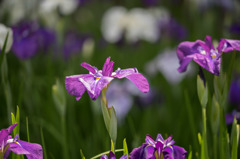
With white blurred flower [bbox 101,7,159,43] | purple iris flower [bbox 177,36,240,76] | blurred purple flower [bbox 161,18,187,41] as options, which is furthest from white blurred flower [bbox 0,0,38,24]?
purple iris flower [bbox 177,36,240,76]

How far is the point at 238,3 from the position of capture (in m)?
2.73

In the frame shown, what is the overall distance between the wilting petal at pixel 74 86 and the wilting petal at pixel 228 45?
32cm

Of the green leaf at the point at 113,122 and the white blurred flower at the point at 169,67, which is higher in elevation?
the green leaf at the point at 113,122

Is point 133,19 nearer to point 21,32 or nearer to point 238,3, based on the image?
point 238,3

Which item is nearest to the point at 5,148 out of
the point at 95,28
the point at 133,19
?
the point at 133,19

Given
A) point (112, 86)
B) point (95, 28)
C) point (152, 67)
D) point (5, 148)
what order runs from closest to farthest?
1. point (5, 148)
2. point (112, 86)
3. point (152, 67)
4. point (95, 28)

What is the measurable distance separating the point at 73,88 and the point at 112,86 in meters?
1.13

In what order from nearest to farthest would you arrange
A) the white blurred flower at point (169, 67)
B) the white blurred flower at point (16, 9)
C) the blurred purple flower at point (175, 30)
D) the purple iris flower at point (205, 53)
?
the purple iris flower at point (205, 53) < the white blurred flower at point (169, 67) < the white blurred flower at point (16, 9) < the blurred purple flower at point (175, 30)

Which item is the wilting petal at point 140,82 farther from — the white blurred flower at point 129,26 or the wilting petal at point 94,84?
the white blurred flower at point 129,26

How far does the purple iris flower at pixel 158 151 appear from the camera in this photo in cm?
66

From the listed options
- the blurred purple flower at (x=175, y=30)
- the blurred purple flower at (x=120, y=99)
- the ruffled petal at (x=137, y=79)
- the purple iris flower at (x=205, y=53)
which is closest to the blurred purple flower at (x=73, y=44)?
the blurred purple flower at (x=175, y=30)

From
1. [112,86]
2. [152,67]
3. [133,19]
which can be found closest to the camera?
[112,86]

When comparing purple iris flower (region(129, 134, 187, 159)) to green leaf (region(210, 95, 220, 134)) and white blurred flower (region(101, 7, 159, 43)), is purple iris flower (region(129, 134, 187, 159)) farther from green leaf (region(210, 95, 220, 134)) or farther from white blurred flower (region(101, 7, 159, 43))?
white blurred flower (region(101, 7, 159, 43))

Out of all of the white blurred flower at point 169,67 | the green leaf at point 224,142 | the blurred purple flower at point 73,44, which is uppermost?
the green leaf at point 224,142
